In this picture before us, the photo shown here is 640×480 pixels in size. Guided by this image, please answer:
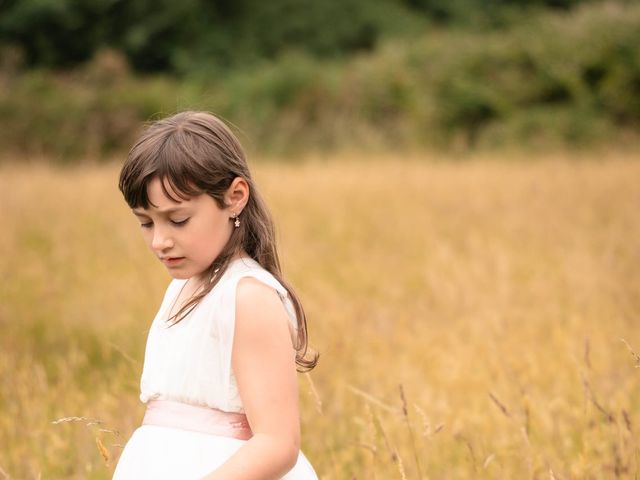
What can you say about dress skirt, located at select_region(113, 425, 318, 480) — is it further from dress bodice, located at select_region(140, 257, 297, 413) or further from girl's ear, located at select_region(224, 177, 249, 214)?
girl's ear, located at select_region(224, 177, 249, 214)

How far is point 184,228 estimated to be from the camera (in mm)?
1545

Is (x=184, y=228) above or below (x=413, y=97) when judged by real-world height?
above

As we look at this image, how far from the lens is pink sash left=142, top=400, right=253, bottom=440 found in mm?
1523

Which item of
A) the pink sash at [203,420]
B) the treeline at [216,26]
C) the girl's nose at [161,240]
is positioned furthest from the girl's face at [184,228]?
the treeline at [216,26]

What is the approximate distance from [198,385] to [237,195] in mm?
397

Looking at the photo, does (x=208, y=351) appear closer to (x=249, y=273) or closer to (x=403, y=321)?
(x=249, y=273)

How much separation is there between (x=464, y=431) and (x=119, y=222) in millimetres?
5299

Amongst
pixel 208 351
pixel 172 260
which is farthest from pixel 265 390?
pixel 172 260

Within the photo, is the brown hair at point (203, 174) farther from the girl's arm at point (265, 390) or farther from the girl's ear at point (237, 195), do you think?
the girl's arm at point (265, 390)

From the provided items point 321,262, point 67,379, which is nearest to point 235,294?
point 67,379

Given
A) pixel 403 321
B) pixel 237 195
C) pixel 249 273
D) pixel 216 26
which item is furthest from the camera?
pixel 216 26

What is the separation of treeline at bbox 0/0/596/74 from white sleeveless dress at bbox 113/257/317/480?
22506mm

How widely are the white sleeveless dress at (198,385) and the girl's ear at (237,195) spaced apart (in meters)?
0.11

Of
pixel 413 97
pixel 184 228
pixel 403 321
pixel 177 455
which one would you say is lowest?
pixel 413 97
